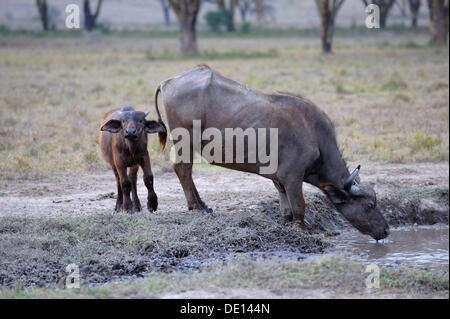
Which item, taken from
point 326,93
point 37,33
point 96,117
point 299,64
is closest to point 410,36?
point 299,64

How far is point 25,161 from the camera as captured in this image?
11.1m

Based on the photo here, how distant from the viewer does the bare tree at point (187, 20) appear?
32.1 meters

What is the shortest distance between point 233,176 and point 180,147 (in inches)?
106

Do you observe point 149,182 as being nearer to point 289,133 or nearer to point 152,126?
point 152,126

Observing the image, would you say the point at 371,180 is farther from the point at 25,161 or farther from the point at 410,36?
the point at 410,36

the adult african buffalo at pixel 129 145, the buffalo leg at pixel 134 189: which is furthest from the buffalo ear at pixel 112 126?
the buffalo leg at pixel 134 189

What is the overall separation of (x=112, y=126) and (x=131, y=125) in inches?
14.9

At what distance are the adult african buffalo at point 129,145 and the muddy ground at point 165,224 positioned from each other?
0.35 metres

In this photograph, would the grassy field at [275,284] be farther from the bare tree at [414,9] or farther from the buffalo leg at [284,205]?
the bare tree at [414,9]

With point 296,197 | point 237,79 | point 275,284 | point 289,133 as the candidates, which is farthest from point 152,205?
point 237,79

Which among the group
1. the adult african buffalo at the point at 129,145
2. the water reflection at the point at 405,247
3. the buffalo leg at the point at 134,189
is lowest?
the water reflection at the point at 405,247

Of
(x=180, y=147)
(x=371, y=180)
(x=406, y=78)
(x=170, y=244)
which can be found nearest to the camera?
(x=170, y=244)

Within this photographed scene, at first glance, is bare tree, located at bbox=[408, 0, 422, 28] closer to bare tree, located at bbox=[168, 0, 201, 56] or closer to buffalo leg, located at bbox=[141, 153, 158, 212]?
bare tree, located at bbox=[168, 0, 201, 56]

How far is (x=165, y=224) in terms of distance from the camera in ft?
24.7
